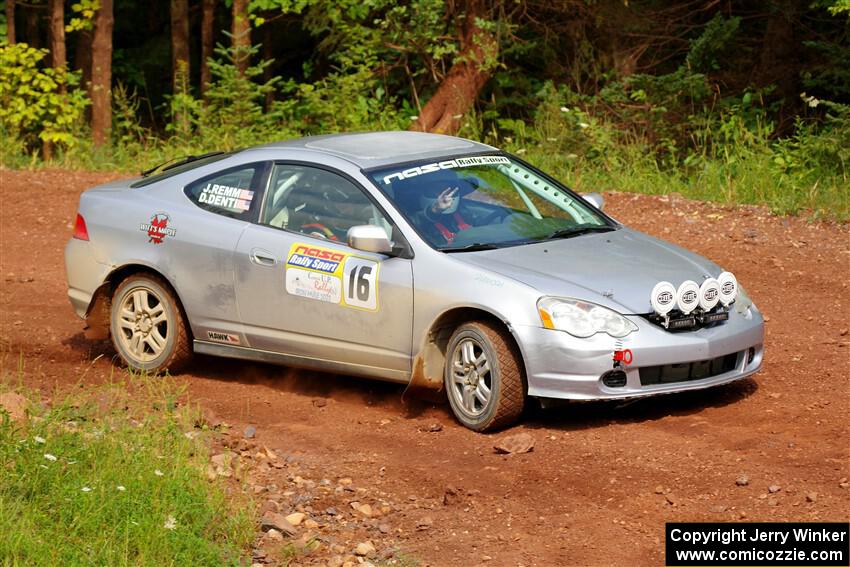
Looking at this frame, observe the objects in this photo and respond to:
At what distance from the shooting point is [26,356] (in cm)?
924

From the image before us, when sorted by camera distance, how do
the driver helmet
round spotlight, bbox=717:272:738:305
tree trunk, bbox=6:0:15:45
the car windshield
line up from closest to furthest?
round spotlight, bbox=717:272:738:305, the car windshield, the driver helmet, tree trunk, bbox=6:0:15:45

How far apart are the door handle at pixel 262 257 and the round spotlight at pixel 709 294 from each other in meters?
2.52

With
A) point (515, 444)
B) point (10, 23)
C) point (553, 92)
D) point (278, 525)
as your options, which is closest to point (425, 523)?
point (278, 525)

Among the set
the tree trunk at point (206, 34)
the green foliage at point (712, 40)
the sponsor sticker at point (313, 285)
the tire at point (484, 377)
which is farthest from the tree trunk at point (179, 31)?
the tire at point (484, 377)

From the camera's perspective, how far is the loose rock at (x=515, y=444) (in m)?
6.75

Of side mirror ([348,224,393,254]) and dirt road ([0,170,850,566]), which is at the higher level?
side mirror ([348,224,393,254])

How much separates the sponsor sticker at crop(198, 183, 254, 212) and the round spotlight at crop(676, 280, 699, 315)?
110 inches

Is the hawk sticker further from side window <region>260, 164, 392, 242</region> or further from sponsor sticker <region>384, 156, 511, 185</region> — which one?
sponsor sticker <region>384, 156, 511, 185</region>

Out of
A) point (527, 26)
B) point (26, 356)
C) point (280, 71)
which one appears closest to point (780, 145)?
point (527, 26)

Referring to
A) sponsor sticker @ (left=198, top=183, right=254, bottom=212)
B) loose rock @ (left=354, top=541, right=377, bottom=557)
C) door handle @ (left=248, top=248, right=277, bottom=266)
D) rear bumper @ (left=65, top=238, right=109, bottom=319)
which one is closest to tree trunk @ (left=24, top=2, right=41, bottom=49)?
rear bumper @ (left=65, top=238, right=109, bottom=319)

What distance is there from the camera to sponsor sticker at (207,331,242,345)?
8250 millimetres

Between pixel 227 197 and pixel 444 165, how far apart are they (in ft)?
4.67

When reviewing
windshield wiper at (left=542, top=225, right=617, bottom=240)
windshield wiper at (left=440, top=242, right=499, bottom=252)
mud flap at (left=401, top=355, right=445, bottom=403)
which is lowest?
mud flap at (left=401, top=355, right=445, bottom=403)

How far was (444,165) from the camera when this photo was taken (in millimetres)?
8023
